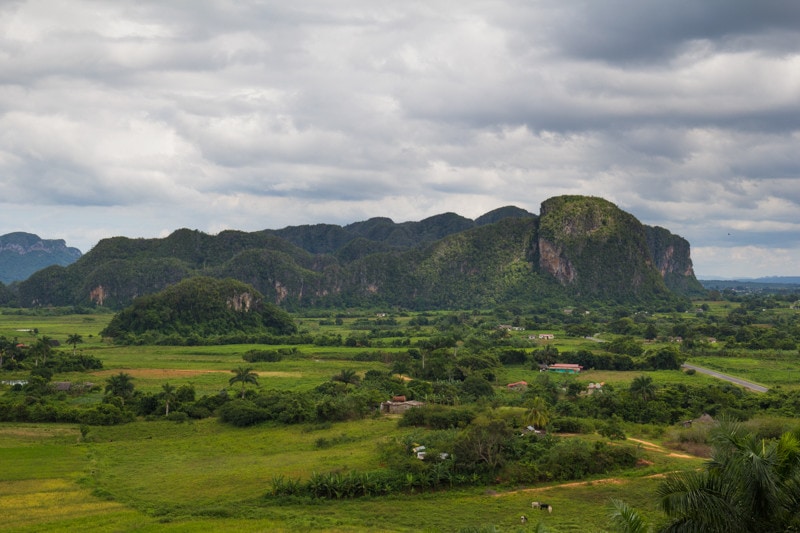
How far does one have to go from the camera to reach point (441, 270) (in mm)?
169250

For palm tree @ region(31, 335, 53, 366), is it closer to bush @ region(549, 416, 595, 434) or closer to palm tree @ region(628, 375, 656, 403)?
bush @ region(549, 416, 595, 434)

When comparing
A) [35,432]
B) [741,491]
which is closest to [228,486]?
[35,432]

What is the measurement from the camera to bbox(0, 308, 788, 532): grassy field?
23672 mm

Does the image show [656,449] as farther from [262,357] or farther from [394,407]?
[262,357]

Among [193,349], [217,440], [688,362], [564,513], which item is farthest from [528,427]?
[193,349]

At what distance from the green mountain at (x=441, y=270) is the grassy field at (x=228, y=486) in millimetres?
113876

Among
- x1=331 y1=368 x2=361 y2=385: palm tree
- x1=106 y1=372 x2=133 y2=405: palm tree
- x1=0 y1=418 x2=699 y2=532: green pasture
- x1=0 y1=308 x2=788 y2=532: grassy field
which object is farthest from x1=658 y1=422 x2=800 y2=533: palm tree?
x1=106 y1=372 x2=133 y2=405: palm tree

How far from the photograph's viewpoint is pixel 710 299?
157625mm

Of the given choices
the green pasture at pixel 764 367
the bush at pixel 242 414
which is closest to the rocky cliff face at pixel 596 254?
the green pasture at pixel 764 367

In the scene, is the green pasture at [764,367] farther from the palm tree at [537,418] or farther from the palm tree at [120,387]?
the palm tree at [120,387]

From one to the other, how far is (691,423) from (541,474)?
15570 millimetres

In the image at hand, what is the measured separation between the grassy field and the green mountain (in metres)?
114

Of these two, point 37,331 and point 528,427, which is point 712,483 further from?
point 37,331

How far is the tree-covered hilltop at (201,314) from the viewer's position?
93.8m
